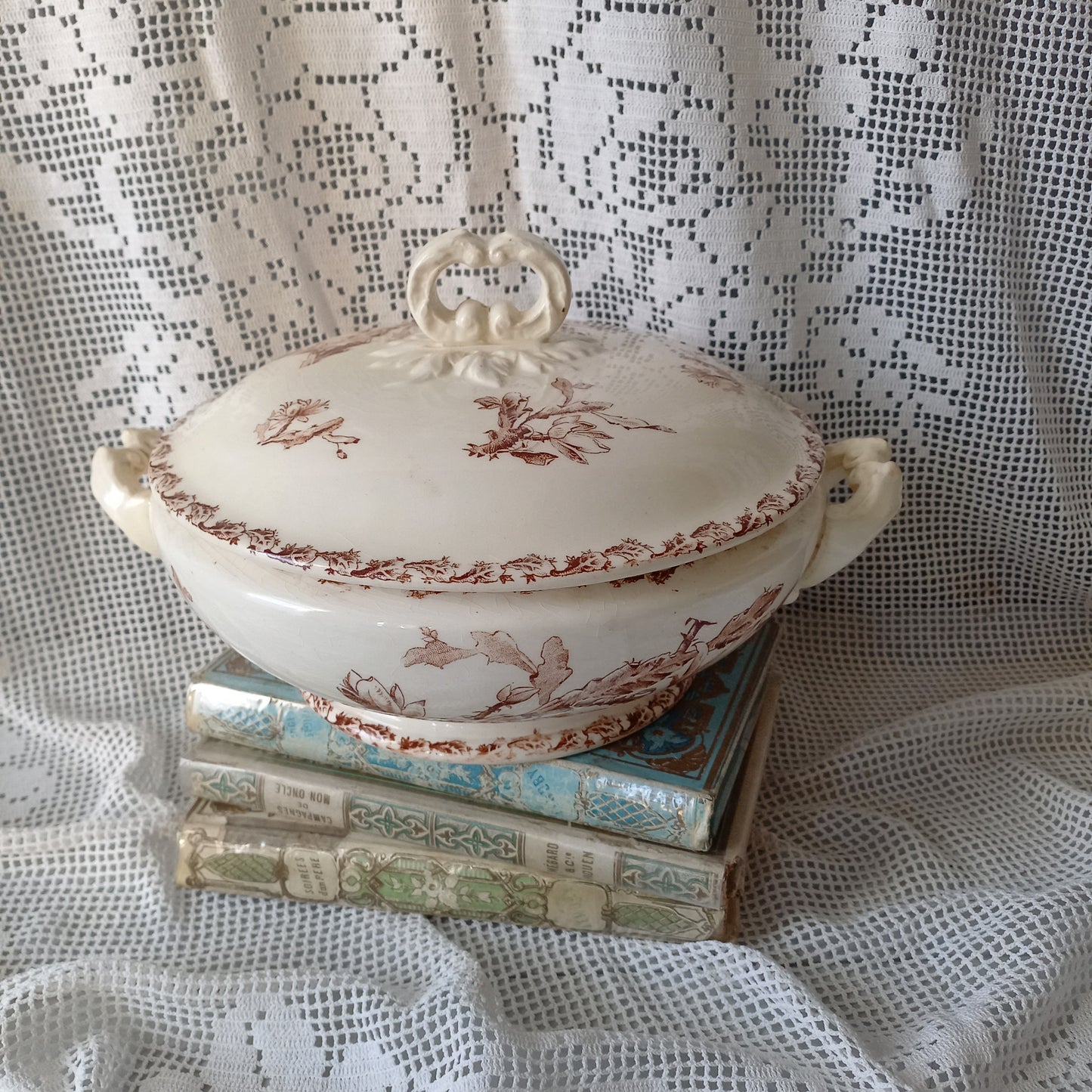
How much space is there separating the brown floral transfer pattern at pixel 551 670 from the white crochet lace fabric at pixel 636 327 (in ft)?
0.66

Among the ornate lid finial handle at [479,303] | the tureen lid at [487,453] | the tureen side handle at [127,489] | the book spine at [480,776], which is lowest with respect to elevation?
the book spine at [480,776]

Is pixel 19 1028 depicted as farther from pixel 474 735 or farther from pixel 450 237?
pixel 450 237

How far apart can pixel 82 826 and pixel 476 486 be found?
19.6 inches

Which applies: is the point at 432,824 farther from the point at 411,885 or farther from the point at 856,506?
Result: the point at 856,506

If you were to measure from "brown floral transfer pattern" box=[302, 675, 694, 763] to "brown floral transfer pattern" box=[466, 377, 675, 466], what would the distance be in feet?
0.62

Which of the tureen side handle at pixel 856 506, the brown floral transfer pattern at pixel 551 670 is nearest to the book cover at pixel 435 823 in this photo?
the brown floral transfer pattern at pixel 551 670

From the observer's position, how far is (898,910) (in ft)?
2.46

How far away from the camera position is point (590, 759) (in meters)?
0.73

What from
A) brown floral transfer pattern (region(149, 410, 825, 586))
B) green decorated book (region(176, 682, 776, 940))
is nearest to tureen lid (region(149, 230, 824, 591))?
brown floral transfer pattern (region(149, 410, 825, 586))

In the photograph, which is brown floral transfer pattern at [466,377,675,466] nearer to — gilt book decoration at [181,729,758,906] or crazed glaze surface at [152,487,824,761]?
crazed glaze surface at [152,487,824,761]

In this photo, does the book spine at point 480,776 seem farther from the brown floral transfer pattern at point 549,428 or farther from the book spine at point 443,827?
the brown floral transfer pattern at point 549,428

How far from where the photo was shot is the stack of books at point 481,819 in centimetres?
72

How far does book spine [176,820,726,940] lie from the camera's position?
731mm

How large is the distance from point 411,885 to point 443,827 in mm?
52
